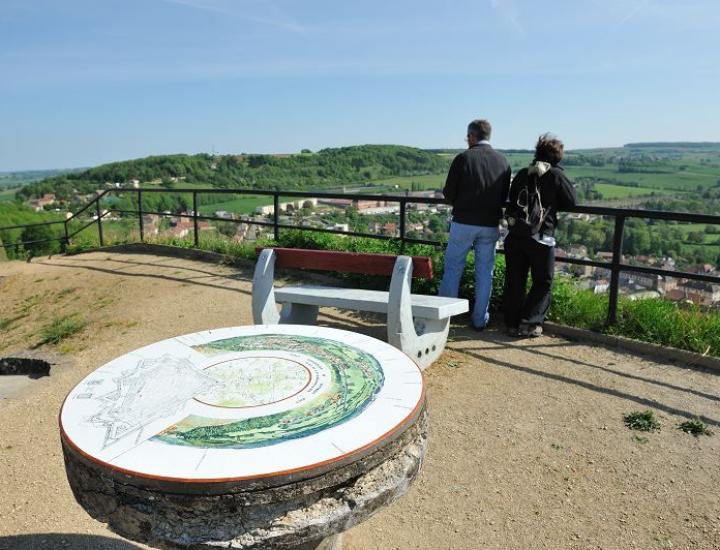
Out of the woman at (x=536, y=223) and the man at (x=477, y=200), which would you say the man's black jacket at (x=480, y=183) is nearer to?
the man at (x=477, y=200)

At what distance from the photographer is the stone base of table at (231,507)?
6.20 feet

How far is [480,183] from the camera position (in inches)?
222

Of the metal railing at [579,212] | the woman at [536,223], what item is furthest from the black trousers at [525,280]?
the metal railing at [579,212]

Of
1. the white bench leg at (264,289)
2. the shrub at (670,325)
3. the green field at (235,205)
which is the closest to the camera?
the white bench leg at (264,289)

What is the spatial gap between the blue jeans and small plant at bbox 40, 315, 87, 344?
4.37 metres

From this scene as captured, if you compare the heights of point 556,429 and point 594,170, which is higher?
point 594,170

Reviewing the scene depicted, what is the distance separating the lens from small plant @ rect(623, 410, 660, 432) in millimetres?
3990

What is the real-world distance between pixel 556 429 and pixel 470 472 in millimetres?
848

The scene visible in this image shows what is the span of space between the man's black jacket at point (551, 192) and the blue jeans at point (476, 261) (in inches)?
17.8

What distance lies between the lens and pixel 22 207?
124 feet

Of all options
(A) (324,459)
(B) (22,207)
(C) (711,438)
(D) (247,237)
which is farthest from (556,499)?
(B) (22,207)

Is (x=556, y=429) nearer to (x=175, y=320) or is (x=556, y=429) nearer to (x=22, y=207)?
(x=175, y=320)

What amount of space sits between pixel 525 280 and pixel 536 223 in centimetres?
67

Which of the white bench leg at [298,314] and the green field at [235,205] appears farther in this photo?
the green field at [235,205]
